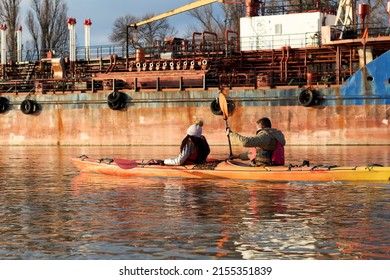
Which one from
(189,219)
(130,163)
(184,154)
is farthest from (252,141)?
(189,219)

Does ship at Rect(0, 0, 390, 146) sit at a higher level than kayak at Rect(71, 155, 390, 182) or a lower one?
higher

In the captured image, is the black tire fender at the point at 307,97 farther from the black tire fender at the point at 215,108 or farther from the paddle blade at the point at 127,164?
the paddle blade at the point at 127,164

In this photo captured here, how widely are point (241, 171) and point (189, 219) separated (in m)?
6.00

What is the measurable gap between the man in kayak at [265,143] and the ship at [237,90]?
18.2 meters

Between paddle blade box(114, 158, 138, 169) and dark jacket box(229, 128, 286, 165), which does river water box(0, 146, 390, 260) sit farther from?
dark jacket box(229, 128, 286, 165)

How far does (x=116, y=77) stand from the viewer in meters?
43.1

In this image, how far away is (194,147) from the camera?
2039 cm

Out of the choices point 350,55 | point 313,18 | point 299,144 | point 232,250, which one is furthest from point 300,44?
point 232,250

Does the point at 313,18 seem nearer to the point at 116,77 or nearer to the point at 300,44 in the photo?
the point at 300,44

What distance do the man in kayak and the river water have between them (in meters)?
0.71

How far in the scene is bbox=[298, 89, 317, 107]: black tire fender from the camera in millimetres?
37594

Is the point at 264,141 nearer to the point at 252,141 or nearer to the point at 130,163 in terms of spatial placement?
the point at 252,141

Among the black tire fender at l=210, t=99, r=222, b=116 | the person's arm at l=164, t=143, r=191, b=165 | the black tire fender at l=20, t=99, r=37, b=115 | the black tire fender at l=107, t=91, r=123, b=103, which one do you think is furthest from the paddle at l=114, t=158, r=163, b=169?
the black tire fender at l=20, t=99, r=37, b=115
